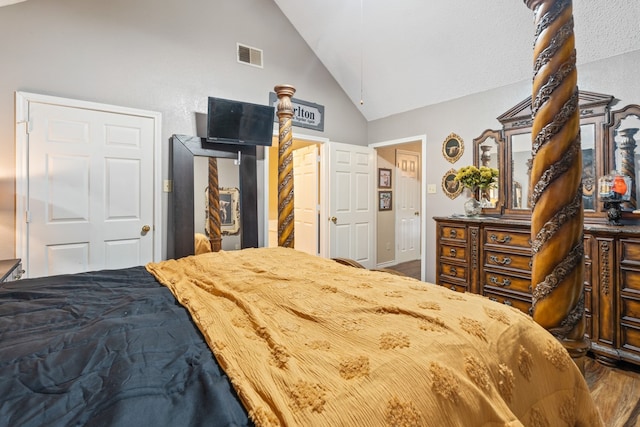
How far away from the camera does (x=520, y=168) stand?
10.7 feet

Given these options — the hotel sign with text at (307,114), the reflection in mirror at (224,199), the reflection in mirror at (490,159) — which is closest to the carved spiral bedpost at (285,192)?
the reflection in mirror at (224,199)

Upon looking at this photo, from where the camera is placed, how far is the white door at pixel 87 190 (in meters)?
2.59

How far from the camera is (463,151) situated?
381 centimetres

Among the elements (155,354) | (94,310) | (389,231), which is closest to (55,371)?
(155,354)

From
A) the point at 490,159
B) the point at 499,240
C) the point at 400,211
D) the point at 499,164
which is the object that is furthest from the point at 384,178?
the point at 499,240

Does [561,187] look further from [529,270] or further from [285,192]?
[285,192]

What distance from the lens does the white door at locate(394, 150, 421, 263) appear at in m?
5.68

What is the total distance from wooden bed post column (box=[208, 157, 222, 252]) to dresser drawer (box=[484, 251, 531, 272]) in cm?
278

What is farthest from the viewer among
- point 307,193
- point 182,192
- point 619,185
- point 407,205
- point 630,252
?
point 407,205

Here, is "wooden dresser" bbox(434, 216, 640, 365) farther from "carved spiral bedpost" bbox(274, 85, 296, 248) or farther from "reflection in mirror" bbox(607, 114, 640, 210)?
"carved spiral bedpost" bbox(274, 85, 296, 248)

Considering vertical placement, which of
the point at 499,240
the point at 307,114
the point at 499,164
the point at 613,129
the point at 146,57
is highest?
the point at 146,57

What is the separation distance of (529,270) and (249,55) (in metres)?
3.74

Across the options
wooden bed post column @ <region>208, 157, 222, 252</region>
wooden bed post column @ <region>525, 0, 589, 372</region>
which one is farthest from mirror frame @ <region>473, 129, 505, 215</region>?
wooden bed post column @ <region>208, 157, 222, 252</region>

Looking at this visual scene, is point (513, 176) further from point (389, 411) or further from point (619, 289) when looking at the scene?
point (389, 411)
